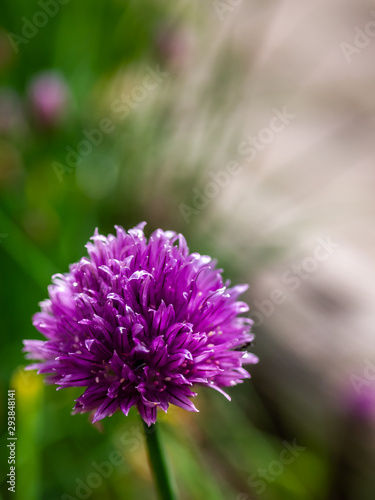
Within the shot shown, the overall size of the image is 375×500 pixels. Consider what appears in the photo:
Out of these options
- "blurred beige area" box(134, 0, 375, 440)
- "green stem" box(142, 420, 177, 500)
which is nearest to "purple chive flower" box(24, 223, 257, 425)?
"green stem" box(142, 420, 177, 500)

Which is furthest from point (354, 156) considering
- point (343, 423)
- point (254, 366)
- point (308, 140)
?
point (343, 423)

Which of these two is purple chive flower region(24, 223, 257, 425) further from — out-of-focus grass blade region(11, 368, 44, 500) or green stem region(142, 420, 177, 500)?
out-of-focus grass blade region(11, 368, 44, 500)

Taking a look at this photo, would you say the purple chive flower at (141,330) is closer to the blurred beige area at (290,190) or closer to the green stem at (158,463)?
the green stem at (158,463)

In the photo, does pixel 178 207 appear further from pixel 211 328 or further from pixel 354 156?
pixel 211 328

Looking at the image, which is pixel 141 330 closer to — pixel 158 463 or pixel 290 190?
pixel 158 463

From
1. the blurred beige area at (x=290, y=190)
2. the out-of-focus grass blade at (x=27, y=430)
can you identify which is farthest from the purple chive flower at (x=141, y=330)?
the blurred beige area at (x=290, y=190)

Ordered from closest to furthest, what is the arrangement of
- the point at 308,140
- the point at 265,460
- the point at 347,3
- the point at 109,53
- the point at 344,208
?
the point at 265,460 → the point at 344,208 → the point at 109,53 → the point at 308,140 → the point at 347,3
